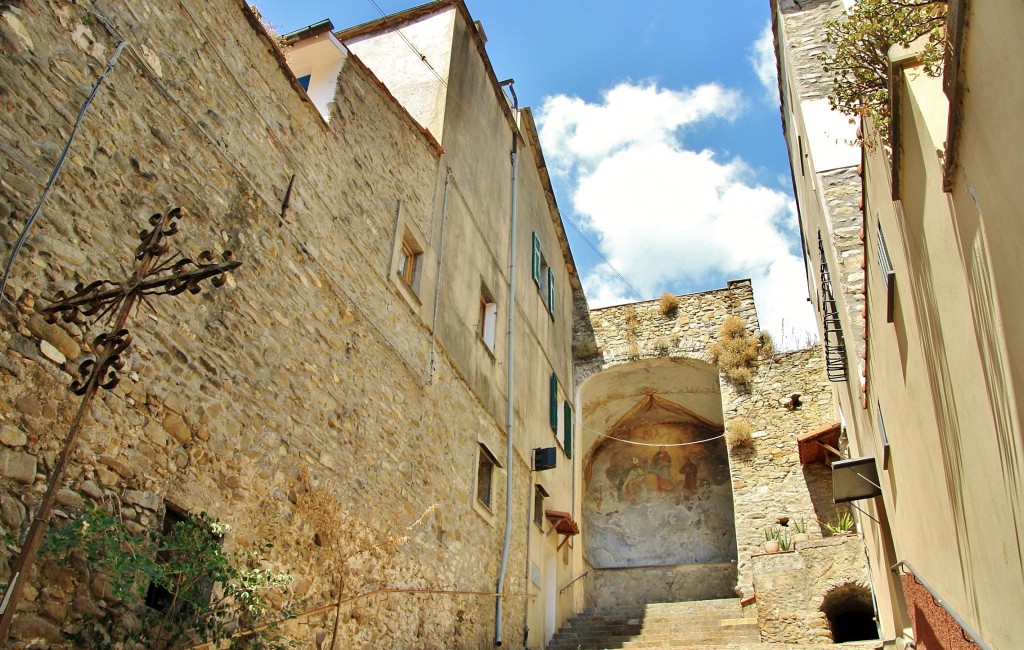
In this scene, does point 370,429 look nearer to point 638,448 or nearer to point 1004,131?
point 1004,131

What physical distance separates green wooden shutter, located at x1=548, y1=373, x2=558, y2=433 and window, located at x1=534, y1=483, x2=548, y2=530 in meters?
1.79

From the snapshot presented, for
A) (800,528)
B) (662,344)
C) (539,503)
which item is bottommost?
(539,503)

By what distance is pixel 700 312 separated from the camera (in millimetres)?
17672

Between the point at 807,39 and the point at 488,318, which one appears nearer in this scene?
the point at 488,318

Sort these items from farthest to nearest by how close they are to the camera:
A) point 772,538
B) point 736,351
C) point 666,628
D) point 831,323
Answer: point 736,351 → point 772,538 → point 666,628 → point 831,323

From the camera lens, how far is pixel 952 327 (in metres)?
3.95

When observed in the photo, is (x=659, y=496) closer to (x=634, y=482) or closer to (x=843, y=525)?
(x=634, y=482)

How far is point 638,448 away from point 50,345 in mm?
15826

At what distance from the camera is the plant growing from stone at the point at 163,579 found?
371cm

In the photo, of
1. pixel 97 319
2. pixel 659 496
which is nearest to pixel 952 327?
pixel 97 319

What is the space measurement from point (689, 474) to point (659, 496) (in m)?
0.85

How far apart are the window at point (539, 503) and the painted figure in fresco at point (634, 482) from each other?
6095 mm

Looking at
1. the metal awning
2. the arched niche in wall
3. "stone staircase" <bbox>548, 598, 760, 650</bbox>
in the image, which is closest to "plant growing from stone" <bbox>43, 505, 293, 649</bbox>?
the metal awning

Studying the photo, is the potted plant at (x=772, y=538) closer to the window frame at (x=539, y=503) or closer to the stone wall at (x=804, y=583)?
the stone wall at (x=804, y=583)
